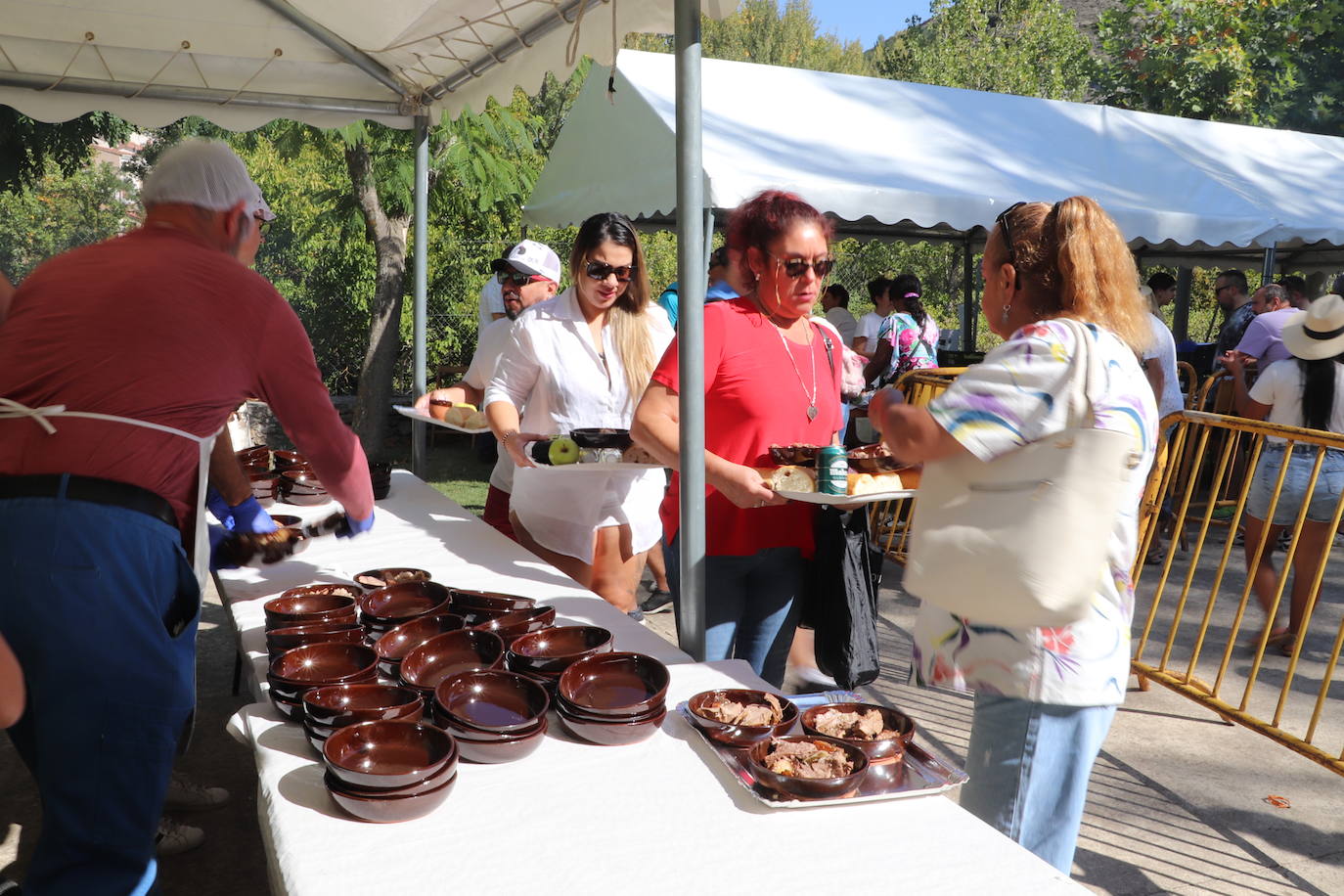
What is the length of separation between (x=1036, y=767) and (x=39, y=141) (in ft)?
37.0

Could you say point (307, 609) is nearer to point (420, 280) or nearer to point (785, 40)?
point (420, 280)

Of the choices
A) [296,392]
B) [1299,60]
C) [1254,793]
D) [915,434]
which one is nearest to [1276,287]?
[1254,793]

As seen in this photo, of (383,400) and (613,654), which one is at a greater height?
(613,654)

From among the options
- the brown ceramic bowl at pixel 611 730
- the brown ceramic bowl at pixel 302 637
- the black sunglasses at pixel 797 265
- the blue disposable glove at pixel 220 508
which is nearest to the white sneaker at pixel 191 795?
the blue disposable glove at pixel 220 508

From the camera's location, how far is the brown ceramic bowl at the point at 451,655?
1.93 meters

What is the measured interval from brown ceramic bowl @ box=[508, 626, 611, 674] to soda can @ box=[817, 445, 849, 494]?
23.6 inches

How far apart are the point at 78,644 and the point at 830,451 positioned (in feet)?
4.95

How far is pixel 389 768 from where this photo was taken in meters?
1.54

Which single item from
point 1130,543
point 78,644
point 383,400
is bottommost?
point 383,400

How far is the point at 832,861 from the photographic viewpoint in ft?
4.47

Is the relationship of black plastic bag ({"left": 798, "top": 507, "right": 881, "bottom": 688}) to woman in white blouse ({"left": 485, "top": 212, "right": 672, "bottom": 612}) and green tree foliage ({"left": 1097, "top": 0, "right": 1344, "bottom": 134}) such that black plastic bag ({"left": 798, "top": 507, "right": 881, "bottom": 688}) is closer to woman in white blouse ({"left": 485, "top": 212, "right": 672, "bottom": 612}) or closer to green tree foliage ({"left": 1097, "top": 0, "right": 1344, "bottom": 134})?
woman in white blouse ({"left": 485, "top": 212, "right": 672, "bottom": 612})

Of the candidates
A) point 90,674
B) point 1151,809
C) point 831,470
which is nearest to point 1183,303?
point 1151,809

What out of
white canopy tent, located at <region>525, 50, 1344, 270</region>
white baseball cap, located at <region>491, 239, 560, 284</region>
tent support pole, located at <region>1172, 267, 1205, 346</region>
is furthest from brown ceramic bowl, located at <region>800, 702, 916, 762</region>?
tent support pole, located at <region>1172, 267, 1205, 346</region>

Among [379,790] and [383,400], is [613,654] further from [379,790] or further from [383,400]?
[383,400]
